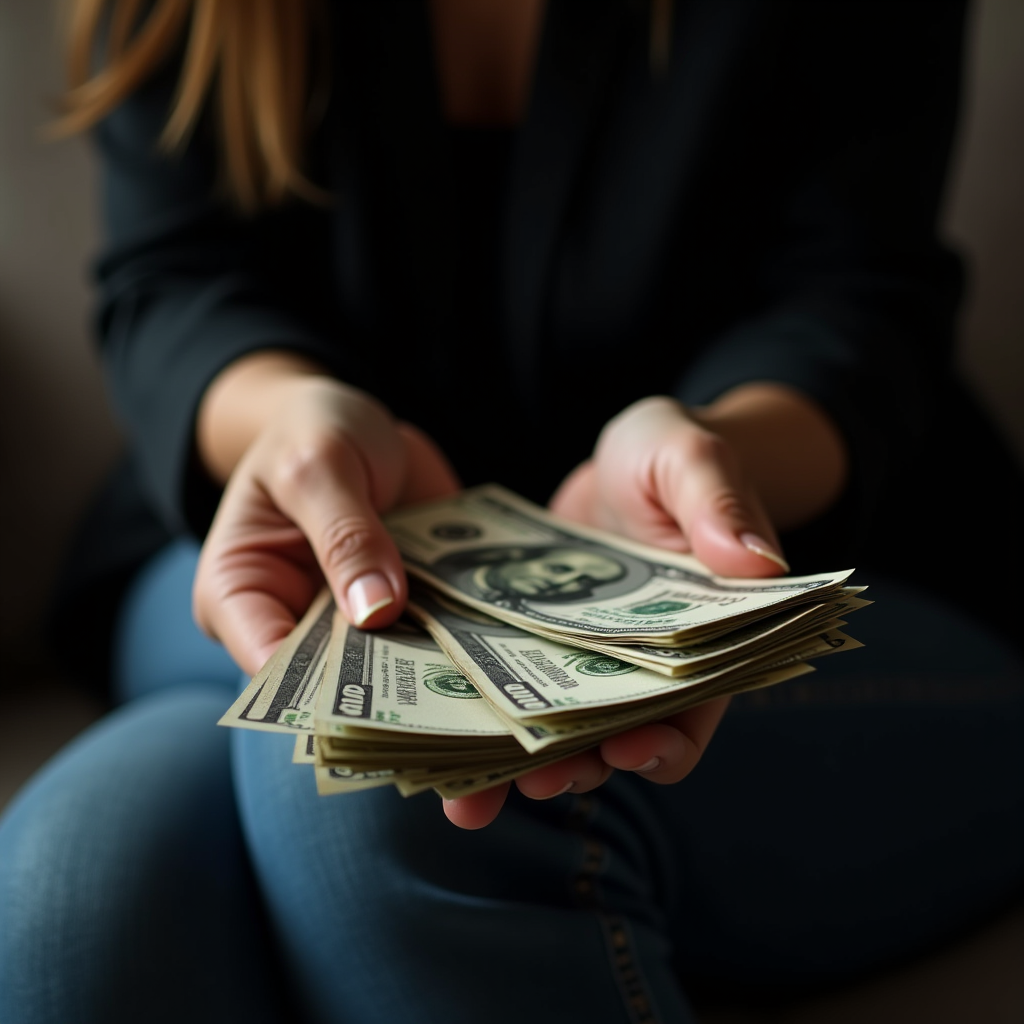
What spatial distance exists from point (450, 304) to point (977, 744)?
595 mm

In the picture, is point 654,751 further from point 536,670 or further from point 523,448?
point 523,448

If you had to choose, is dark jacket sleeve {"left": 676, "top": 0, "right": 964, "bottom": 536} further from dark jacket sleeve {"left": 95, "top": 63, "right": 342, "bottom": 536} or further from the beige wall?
the beige wall

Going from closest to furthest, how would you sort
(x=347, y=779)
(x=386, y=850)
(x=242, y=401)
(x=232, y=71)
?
1. (x=347, y=779)
2. (x=386, y=850)
3. (x=242, y=401)
4. (x=232, y=71)

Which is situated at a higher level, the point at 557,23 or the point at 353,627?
the point at 557,23

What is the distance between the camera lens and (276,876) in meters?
0.49

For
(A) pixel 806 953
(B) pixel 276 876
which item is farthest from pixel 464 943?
(A) pixel 806 953

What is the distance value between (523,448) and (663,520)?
0.39 m

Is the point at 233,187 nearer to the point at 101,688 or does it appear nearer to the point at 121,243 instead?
the point at 121,243

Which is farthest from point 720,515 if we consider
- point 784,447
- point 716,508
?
point 784,447

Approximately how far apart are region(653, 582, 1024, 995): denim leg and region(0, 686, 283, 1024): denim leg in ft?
0.86

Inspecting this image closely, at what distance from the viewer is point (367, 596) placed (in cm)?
47

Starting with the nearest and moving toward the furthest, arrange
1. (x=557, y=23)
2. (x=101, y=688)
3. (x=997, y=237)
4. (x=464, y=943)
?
(x=464, y=943) → (x=557, y=23) → (x=101, y=688) → (x=997, y=237)

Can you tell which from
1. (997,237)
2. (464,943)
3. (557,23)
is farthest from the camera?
(997,237)

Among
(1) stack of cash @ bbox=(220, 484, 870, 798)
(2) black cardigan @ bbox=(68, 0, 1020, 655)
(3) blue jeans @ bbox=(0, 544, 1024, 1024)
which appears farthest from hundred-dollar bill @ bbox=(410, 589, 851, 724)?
(2) black cardigan @ bbox=(68, 0, 1020, 655)
